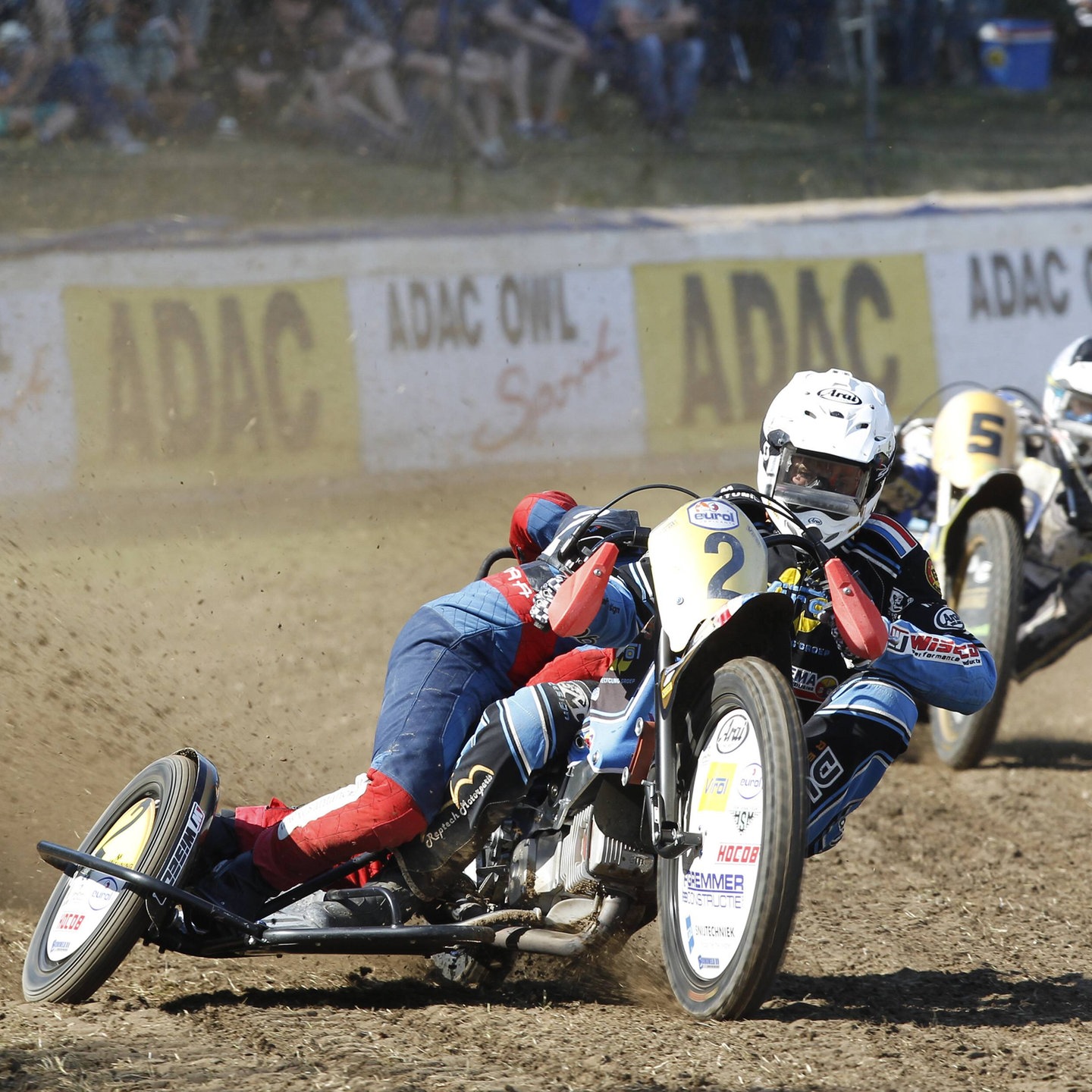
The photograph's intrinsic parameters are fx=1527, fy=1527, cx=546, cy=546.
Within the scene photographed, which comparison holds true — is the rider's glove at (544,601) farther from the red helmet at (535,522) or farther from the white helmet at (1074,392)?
the white helmet at (1074,392)

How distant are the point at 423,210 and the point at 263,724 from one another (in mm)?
7769

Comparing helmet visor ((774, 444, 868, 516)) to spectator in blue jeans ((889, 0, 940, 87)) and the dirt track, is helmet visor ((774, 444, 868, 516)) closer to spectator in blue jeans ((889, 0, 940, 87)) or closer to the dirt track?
the dirt track

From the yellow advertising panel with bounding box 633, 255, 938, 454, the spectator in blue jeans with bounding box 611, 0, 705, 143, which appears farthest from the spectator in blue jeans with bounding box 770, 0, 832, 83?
the yellow advertising panel with bounding box 633, 255, 938, 454

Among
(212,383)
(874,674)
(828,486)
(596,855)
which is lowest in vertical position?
(212,383)

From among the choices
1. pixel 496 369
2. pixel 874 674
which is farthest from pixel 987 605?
pixel 496 369

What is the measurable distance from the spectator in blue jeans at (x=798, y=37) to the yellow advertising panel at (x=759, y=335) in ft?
10.3

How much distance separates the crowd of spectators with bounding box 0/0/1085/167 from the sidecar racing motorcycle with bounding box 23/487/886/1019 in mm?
10018

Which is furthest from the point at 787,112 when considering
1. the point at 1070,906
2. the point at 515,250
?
the point at 1070,906

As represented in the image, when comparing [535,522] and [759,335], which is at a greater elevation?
[535,522]

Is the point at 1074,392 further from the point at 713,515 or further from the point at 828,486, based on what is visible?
the point at 713,515

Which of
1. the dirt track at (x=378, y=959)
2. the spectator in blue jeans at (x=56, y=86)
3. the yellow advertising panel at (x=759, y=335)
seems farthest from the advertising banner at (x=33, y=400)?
the yellow advertising panel at (x=759, y=335)

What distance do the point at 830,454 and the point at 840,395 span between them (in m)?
0.19

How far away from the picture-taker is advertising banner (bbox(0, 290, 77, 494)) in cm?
1053

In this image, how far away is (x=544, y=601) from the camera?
4027 millimetres
